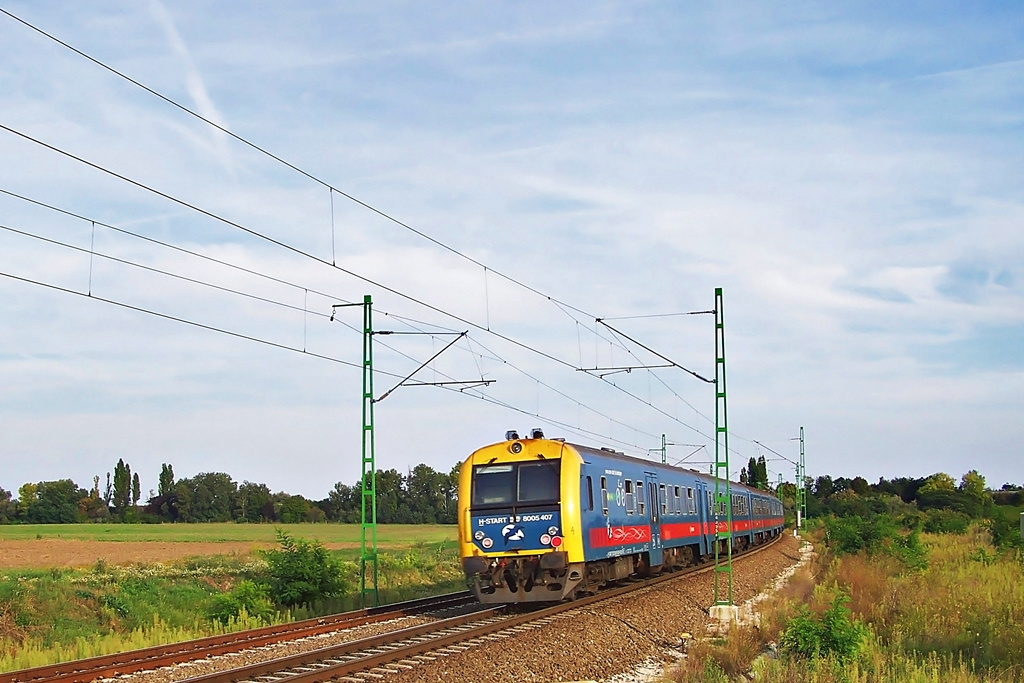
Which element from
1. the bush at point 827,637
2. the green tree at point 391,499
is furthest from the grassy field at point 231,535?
the bush at point 827,637

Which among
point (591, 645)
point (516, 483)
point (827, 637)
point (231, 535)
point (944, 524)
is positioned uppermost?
point (516, 483)

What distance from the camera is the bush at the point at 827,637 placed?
1420cm

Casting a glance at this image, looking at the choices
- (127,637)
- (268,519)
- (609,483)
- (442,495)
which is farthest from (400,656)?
(268,519)

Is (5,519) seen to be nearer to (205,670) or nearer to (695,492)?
(695,492)

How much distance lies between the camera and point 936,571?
27.9 m

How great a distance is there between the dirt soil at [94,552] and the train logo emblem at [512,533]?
2593 cm

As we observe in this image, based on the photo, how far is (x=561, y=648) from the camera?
15266 mm

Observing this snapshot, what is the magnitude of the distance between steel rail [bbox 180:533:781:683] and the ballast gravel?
0.47 metres

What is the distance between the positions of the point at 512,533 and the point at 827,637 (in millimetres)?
6670

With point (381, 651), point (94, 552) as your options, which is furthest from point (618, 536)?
point (94, 552)

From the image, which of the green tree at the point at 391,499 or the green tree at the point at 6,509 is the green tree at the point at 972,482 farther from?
the green tree at the point at 6,509

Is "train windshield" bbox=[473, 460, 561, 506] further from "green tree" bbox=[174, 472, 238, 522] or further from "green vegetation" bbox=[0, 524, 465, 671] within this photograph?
"green tree" bbox=[174, 472, 238, 522]

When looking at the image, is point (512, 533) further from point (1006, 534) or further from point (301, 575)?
point (1006, 534)

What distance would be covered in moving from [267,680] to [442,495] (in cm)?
9351
